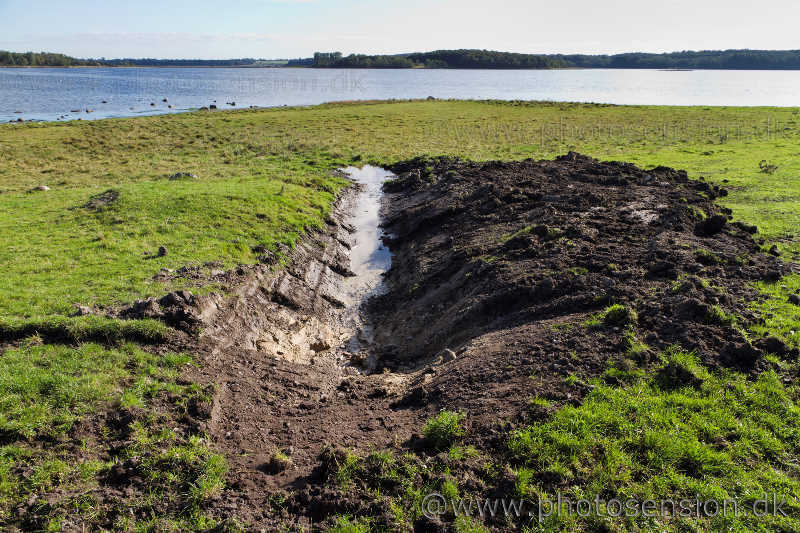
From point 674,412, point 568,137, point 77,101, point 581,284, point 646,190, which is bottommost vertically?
point 674,412

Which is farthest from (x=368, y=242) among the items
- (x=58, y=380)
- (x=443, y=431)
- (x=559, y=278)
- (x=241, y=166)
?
(x=241, y=166)

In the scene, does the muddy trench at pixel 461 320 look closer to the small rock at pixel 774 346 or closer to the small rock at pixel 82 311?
the small rock at pixel 774 346

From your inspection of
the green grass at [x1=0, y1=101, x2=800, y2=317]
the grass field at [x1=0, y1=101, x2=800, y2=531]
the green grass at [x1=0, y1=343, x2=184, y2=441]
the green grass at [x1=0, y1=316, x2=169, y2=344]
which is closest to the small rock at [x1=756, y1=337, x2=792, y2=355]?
the grass field at [x1=0, y1=101, x2=800, y2=531]

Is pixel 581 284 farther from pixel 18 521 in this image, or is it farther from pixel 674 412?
pixel 18 521

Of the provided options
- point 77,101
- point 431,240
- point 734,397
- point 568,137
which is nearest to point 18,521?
point 734,397

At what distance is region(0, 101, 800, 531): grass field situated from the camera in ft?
22.6

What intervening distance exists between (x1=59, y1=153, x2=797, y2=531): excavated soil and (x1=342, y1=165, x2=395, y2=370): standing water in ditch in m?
0.27

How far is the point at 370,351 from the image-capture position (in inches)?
553

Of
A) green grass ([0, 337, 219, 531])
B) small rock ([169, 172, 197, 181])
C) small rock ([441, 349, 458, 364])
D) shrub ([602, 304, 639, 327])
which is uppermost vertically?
small rock ([169, 172, 197, 181])

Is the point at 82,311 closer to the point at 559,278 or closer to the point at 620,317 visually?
the point at 559,278

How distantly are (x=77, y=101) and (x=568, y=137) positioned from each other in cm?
9220

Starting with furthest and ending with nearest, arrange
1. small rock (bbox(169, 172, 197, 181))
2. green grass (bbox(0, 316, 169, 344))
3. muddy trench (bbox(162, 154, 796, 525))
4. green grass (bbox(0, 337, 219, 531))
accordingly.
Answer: small rock (bbox(169, 172, 197, 181)) < green grass (bbox(0, 316, 169, 344)) < muddy trench (bbox(162, 154, 796, 525)) < green grass (bbox(0, 337, 219, 531))

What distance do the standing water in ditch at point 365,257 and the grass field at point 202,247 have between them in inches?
90.3

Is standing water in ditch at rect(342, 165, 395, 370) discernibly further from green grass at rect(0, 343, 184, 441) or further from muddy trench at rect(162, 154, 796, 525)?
green grass at rect(0, 343, 184, 441)
